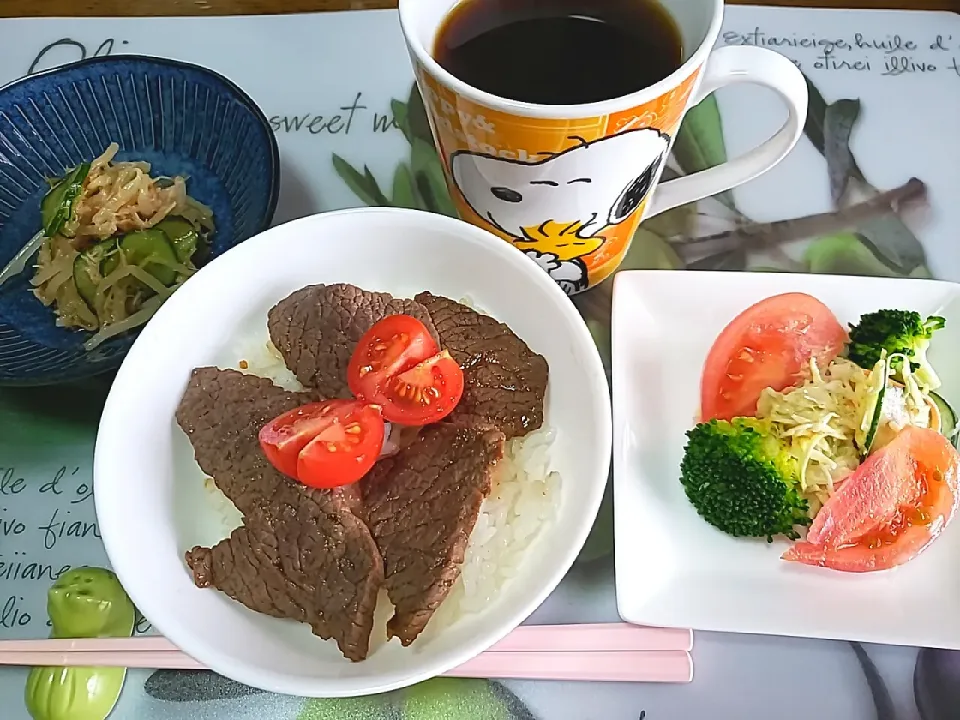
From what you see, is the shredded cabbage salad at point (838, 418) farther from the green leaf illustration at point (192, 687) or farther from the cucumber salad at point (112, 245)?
the cucumber salad at point (112, 245)

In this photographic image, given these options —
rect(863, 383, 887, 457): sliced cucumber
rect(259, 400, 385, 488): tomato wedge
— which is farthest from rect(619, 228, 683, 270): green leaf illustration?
rect(259, 400, 385, 488): tomato wedge

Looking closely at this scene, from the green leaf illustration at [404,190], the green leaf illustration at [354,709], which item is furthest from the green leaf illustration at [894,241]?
the green leaf illustration at [354,709]

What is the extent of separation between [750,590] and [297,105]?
1.23 m

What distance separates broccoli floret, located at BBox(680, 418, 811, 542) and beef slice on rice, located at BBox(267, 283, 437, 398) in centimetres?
42

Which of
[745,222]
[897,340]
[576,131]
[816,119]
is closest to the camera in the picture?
[576,131]

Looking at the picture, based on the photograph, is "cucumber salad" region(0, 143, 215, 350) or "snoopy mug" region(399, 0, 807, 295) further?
"cucumber salad" region(0, 143, 215, 350)

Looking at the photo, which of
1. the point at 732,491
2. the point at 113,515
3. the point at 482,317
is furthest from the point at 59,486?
the point at 732,491

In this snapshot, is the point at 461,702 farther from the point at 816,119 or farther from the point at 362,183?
the point at 816,119

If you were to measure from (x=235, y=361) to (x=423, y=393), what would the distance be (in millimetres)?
372

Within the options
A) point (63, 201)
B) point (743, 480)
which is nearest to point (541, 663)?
point (743, 480)

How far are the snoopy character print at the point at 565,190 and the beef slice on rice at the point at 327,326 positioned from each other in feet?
0.63

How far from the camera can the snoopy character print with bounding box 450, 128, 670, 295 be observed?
3.51 ft

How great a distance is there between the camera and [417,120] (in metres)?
1.66

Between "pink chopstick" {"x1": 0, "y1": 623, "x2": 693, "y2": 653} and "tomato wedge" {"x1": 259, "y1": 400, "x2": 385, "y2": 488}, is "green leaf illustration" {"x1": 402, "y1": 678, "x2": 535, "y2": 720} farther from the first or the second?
"tomato wedge" {"x1": 259, "y1": 400, "x2": 385, "y2": 488}
